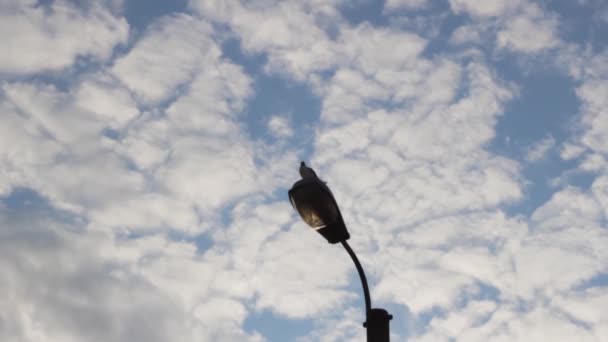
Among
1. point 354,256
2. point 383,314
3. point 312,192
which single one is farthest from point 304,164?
point 383,314

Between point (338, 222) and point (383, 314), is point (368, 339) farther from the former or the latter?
point (338, 222)

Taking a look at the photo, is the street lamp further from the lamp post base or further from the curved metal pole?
the lamp post base

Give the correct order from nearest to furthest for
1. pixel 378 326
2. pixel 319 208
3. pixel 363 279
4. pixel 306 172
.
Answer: pixel 378 326
pixel 319 208
pixel 363 279
pixel 306 172

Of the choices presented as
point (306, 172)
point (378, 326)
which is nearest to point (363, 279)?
point (378, 326)

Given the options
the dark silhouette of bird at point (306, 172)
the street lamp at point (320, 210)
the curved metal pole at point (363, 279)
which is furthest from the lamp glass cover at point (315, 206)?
the curved metal pole at point (363, 279)

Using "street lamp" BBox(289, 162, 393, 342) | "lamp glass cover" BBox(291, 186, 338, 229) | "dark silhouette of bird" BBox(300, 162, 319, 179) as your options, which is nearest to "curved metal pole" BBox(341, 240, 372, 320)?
"street lamp" BBox(289, 162, 393, 342)

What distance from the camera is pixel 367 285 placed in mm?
6074

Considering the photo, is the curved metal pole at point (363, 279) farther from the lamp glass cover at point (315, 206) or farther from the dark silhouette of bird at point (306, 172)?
the dark silhouette of bird at point (306, 172)

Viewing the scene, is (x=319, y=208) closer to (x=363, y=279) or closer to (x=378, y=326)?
(x=363, y=279)

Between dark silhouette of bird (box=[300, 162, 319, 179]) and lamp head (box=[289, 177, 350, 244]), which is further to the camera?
dark silhouette of bird (box=[300, 162, 319, 179])

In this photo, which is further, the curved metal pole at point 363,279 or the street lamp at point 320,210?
the street lamp at point 320,210

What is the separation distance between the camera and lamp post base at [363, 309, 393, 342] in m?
5.49

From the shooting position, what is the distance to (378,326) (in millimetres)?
5527

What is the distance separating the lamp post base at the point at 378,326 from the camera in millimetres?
5488
